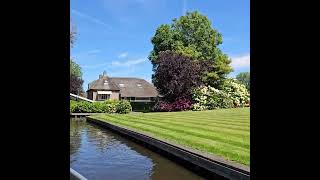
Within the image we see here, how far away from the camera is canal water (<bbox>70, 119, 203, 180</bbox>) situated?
38.3ft

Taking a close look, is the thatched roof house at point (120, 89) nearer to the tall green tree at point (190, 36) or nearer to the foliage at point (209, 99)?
the tall green tree at point (190, 36)

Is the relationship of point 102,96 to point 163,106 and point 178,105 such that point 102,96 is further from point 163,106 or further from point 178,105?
point 178,105

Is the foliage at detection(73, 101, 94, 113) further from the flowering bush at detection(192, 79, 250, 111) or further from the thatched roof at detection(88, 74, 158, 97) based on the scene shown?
the thatched roof at detection(88, 74, 158, 97)

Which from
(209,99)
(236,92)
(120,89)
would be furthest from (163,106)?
(120,89)

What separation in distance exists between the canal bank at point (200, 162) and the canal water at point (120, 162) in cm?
24

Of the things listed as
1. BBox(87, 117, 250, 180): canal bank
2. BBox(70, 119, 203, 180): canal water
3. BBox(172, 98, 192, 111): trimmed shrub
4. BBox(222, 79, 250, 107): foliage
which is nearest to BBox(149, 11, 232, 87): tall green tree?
BBox(222, 79, 250, 107): foliage

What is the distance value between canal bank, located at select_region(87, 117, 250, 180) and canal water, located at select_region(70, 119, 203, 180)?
24cm

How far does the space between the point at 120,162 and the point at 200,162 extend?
3.73 m

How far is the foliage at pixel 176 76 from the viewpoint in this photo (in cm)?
4359
